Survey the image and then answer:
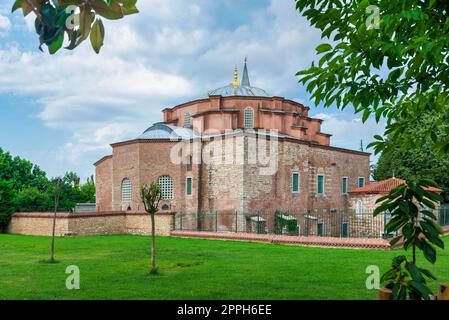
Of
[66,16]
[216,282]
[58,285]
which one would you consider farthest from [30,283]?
[66,16]

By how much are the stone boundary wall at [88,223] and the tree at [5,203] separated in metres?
0.32

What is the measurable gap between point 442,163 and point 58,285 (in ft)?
88.1

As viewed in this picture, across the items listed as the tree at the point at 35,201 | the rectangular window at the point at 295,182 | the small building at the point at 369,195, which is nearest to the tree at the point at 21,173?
the tree at the point at 35,201

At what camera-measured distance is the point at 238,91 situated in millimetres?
31969

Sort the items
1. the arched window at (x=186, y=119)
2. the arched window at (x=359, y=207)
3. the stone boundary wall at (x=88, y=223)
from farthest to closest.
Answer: the arched window at (x=186, y=119), the arched window at (x=359, y=207), the stone boundary wall at (x=88, y=223)

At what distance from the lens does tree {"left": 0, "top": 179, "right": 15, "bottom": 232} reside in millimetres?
22984

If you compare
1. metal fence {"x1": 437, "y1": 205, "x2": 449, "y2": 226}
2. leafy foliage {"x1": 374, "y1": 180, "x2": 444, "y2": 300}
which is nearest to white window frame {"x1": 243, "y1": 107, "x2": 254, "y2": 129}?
metal fence {"x1": 437, "y1": 205, "x2": 449, "y2": 226}

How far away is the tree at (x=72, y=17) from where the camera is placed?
138 centimetres

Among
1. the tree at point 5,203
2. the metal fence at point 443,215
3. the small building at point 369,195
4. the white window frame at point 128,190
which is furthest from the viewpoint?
the white window frame at point 128,190

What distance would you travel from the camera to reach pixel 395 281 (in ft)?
8.90

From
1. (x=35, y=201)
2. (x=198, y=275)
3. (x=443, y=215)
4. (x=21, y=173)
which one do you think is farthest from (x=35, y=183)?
(x=198, y=275)

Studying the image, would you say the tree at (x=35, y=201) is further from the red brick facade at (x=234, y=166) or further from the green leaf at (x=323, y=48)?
the green leaf at (x=323, y=48)

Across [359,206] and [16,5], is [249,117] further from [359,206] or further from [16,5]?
[16,5]

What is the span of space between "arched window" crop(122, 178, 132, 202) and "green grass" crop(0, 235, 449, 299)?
13.6 meters
